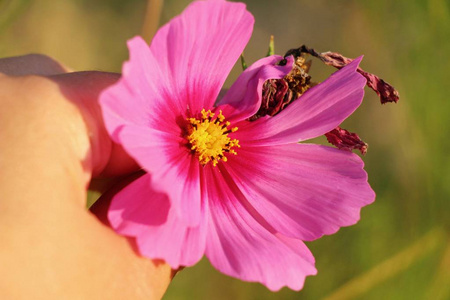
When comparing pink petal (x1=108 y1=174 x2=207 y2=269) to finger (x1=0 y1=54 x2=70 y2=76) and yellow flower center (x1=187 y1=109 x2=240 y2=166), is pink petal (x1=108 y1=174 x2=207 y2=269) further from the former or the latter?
finger (x1=0 y1=54 x2=70 y2=76)

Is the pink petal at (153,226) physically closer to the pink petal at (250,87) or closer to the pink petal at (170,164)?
the pink petal at (170,164)

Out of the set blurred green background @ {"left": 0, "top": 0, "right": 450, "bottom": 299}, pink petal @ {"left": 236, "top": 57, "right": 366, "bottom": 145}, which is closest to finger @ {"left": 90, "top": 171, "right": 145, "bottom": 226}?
pink petal @ {"left": 236, "top": 57, "right": 366, "bottom": 145}

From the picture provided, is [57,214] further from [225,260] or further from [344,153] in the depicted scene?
[344,153]

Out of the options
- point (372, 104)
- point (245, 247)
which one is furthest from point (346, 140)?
point (372, 104)

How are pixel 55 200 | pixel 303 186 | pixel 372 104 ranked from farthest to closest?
1. pixel 372 104
2. pixel 303 186
3. pixel 55 200

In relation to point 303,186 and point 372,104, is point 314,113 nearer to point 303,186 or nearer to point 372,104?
point 303,186

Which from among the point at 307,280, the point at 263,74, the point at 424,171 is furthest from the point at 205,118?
the point at 424,171
